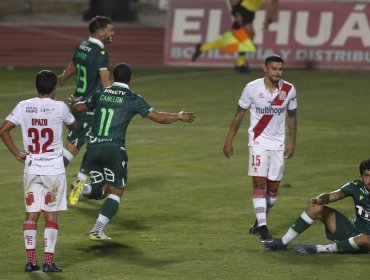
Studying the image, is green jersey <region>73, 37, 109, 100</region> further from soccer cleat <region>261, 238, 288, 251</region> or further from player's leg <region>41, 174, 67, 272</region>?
player's leg <region>41, 174, 67, 272</region>

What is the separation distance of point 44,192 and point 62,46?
24.3 m

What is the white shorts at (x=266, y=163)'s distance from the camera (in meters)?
14.4

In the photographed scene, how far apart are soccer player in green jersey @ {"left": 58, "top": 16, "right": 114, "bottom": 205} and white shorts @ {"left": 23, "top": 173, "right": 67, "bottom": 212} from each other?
428 cm

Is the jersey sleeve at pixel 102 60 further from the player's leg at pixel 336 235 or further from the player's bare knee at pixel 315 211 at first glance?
the player's leg at pixel 336 235

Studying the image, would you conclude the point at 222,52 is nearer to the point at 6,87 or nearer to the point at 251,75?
the point at 251,75

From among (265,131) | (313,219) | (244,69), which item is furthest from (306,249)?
(244,69)

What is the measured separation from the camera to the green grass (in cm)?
1295

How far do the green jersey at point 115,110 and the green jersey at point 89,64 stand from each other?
2.69 metres

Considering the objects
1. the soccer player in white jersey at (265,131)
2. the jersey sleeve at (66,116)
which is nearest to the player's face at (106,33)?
the soccer player in white jersey at (265,131)

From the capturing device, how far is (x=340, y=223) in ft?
44.4

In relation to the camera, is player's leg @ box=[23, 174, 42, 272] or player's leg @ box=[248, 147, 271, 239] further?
player's leg @ box=[248, 147, 271, 239]

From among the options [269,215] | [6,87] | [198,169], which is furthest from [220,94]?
[269,215]

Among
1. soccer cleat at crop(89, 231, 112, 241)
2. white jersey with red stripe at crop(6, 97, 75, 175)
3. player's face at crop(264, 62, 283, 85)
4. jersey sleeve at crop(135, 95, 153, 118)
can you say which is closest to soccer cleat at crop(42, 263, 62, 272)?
white jersey with red stripe at crop(6, 97, 75, 175)

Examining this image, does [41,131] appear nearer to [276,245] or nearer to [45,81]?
[45,81]
